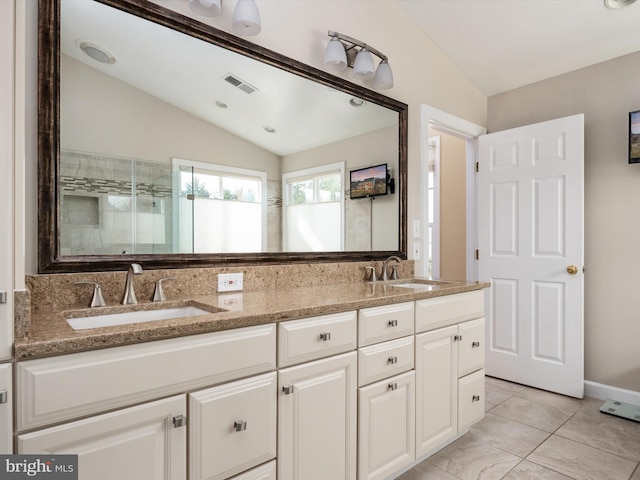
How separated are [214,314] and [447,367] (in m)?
1.34

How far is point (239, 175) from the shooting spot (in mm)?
1819

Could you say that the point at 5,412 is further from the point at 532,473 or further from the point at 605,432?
the point at 605,432

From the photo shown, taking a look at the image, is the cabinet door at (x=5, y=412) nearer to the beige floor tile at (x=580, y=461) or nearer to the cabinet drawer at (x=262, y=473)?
the cabinet drawer at (x=262, y=473)

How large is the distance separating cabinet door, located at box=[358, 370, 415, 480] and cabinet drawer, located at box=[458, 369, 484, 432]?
17.2 inches

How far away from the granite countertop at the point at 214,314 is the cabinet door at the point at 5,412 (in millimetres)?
44

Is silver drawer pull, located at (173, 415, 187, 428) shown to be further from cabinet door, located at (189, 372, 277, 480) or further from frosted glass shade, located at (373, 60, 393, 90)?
frosted glass shade, located at (373, 60, 393, 90)

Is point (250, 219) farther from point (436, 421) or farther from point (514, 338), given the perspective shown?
point (514, 338)

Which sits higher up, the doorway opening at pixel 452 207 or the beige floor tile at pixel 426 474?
the doorway opening at pixel 452 207

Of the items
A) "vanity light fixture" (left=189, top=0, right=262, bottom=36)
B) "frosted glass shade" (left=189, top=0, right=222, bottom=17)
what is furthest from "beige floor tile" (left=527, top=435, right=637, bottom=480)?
"frosted glass shade" (left=189, top=0, right=222, bottom=17)

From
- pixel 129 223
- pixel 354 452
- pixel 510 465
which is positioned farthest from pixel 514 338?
pixel 129 223

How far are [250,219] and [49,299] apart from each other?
0.86m

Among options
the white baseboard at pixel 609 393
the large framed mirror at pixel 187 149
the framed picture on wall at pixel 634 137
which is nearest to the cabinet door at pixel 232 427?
the large framed mirror at pixel 187 149

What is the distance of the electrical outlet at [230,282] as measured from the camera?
1708 mm

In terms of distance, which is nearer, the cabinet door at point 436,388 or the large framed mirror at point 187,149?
the large framed mirror at point 187,149
